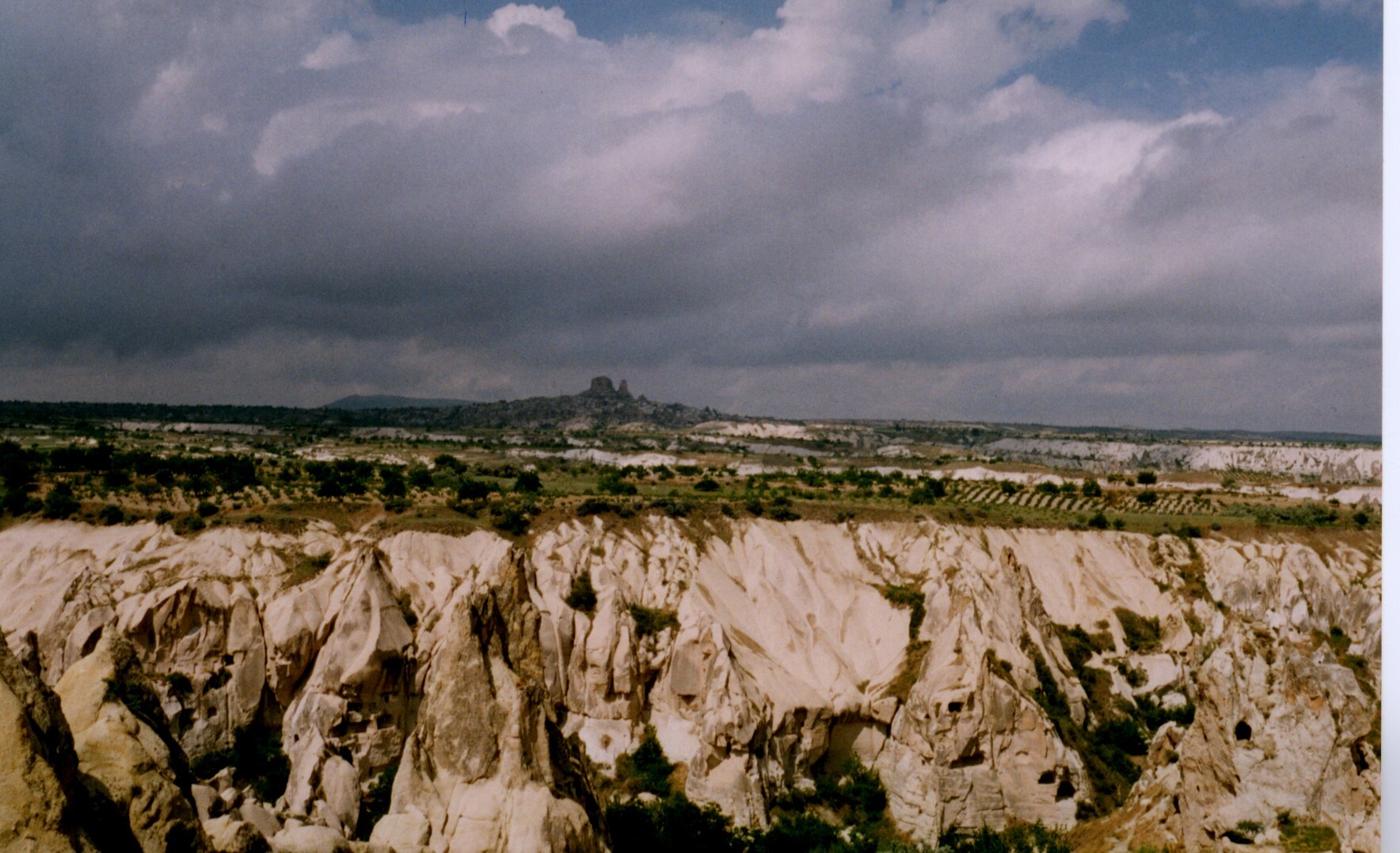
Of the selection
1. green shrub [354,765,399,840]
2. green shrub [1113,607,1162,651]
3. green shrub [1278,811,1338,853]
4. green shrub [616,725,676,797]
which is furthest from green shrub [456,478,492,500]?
green shrub [1278,811,1338,853]

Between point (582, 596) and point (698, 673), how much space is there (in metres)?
6.04

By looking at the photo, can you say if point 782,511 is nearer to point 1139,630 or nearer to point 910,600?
point 910,600

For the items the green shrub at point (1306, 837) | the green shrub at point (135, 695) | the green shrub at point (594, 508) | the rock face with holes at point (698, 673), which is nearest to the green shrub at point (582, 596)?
the rock face with holes at point (698, 673)

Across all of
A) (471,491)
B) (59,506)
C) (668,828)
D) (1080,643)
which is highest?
(471,491)

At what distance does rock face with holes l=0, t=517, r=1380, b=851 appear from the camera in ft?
56.7

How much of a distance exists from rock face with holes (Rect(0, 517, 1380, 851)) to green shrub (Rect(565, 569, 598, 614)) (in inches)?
11.7

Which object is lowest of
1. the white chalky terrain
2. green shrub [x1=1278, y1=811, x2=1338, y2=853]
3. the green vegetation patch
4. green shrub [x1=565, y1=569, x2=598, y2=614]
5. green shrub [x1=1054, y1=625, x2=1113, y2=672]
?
the green vegetation patch

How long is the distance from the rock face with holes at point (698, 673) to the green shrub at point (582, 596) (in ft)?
0.97

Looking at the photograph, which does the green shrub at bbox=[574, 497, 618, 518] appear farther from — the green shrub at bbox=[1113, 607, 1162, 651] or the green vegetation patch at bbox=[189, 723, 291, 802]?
the green shrub at bbox=[1113, 607, 1162, 651]

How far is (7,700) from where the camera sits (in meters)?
8.13

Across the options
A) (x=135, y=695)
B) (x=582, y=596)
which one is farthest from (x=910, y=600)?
(x=135, y=695)

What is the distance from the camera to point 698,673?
31.6 m

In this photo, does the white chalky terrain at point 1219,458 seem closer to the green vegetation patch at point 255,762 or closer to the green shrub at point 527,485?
the green shrub at point 527,485

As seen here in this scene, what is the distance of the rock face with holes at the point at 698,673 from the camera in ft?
56.7
